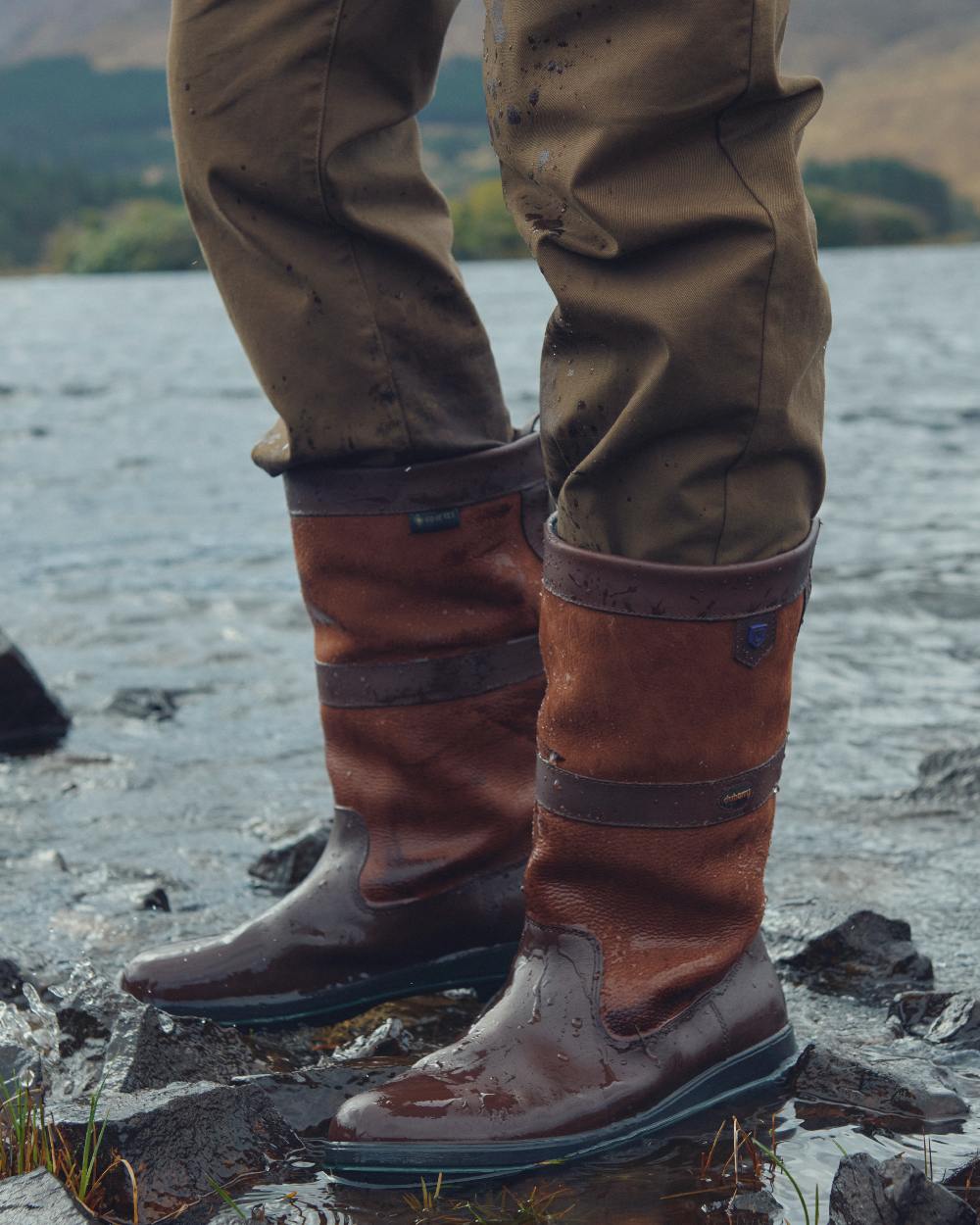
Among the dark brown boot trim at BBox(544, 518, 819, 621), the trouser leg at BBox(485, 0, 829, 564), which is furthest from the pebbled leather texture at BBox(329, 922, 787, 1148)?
the trouser leg at BBox(485, 0, 829, 564)

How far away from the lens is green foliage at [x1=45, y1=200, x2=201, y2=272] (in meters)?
85.6

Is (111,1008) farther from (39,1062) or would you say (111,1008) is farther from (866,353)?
(866,353)

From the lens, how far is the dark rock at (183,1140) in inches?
62.2

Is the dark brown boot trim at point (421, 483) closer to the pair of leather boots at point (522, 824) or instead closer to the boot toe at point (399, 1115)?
the pair of leather boots at point (522, 824)

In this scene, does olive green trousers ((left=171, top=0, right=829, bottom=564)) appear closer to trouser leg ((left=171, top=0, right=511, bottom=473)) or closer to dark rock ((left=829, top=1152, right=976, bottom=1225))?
trouser leg ((left=171, top=0, right=511, bottom=473))

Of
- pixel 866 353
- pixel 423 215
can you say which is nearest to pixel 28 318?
pixel 866 353

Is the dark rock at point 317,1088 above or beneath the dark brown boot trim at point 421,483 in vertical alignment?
beneath

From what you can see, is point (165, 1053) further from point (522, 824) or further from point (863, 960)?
point (863, 960)

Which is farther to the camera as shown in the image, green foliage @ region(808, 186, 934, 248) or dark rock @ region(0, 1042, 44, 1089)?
green foliage @ region(808, 186, 934, 248)

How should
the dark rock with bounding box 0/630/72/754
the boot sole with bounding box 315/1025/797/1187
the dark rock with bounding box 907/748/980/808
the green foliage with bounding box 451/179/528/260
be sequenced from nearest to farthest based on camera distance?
the boot sole with bounding box 315/1025/797/1187, the dark rock with bounding box 907/748/980/808, the dark rock with bounding box 0/630/72/754, the green foliage with bounding box 451/179/528/260

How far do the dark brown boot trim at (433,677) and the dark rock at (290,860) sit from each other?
61 centimetres

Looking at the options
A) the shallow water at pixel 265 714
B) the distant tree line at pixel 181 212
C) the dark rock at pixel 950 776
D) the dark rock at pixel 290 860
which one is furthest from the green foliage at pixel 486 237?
the dark rock at pixel 290 860

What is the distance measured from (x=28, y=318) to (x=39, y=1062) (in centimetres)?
3938

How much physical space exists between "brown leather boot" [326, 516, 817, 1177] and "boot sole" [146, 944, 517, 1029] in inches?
13.5
